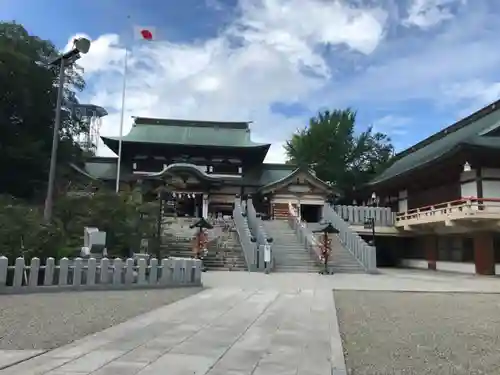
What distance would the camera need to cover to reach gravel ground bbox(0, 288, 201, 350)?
5.81 m

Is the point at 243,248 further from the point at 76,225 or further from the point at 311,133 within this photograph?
the point at 311,133

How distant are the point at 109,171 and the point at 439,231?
22646 millimetres

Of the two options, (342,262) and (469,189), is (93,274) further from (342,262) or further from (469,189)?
(469,189)

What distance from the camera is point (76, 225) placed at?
16.5 metres

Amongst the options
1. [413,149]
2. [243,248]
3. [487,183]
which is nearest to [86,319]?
[243,248]

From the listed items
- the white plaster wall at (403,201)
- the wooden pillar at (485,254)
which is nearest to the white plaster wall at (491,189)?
the wooden pillar at (485,254)

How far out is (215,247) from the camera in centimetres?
2116

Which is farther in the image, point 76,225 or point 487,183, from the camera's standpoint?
→ point 487,183

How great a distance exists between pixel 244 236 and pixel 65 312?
1351cm

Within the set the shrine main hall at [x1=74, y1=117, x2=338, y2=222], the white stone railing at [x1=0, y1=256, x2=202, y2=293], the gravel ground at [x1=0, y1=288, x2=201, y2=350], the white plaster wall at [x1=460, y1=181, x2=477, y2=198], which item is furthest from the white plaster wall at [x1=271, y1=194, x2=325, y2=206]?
the gravel ground at [x1=0, y1=288, x2=201, y2=350]

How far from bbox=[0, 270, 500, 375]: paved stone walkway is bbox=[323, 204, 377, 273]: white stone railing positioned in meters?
10.4

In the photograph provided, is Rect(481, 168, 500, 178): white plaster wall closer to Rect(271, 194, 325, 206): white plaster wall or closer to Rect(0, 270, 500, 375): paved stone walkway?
Rect(271, 194, 325, 206): white plaster wall

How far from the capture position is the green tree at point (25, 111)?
22438mm

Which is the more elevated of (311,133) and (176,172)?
(311,133)
